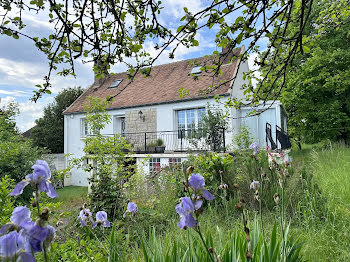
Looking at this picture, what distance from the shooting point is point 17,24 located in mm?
1697

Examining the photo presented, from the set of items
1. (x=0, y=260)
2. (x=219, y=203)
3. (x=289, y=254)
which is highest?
(x=0, y=260)

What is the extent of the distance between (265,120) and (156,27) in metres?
9.91

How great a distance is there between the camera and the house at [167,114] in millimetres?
10508

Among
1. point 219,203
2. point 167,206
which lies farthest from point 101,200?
point 219,203

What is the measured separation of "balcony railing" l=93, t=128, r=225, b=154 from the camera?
9.40 metres

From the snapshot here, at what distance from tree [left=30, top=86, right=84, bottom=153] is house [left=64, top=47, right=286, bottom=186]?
5.03 metres

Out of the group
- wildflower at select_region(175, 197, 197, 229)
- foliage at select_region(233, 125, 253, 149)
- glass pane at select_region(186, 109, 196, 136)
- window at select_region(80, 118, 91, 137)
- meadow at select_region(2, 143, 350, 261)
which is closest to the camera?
wildflower at select_region(175, 197, 197, 229)

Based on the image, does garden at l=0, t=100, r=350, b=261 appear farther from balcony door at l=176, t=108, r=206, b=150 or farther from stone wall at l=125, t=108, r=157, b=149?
stone wall at l=125, t=108, r=157, b=149

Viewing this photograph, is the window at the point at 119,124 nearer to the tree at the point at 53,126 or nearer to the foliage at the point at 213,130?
the foliage at the point at 213,130

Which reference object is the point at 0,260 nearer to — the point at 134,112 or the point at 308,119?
the point at 134,112

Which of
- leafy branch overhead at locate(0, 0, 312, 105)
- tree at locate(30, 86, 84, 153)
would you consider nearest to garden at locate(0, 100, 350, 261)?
leafy branch overhead at locate(0, 0, 312, 105)

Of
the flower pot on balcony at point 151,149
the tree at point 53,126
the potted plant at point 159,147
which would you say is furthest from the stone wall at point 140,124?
the tree at point 53,126

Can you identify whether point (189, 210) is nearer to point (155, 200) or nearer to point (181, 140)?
point (155, 200)

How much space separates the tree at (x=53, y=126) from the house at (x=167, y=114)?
5.03 meters
